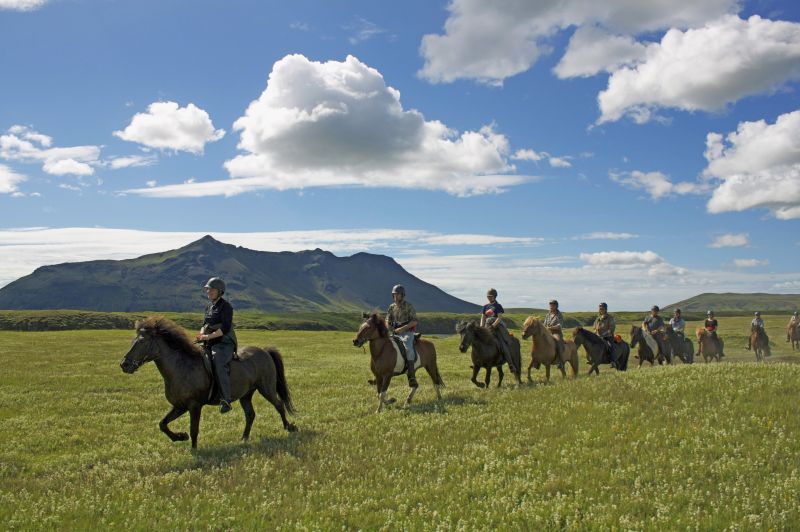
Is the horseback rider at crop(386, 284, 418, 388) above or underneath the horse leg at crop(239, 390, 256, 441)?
above

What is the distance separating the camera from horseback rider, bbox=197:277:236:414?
13.7 m

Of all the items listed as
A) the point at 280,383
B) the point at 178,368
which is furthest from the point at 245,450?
the point at 280,383

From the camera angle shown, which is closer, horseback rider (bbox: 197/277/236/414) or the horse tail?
horseback rider (bbox: 197/277/236/414)

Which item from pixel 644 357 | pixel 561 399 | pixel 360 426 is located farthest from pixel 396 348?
pixel 644 357

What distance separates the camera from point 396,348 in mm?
18141

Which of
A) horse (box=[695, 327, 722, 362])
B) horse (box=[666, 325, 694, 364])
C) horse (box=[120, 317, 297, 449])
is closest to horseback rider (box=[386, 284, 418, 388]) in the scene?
horse (box=[120, 317, 297, 449])

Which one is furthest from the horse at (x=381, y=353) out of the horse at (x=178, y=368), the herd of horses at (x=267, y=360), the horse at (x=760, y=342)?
the horse at (x=760, y=342)

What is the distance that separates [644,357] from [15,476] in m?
30.6

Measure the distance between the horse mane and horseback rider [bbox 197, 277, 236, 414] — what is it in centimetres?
32

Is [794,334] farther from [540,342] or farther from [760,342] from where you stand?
[540,342]

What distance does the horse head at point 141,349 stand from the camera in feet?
42.2

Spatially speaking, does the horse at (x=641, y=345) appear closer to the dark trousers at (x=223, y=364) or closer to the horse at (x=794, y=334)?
the horse at (x=794, y=334)

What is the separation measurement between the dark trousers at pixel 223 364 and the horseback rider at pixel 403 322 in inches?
251

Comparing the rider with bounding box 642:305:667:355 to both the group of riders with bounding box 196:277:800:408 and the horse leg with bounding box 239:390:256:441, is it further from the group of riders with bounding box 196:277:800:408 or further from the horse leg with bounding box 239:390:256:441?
the horse leg with bounding box 239:390:256:441
